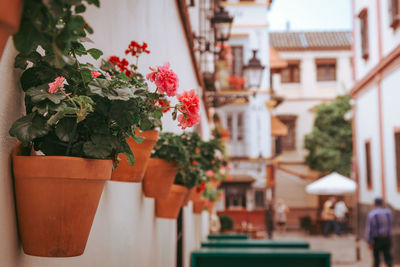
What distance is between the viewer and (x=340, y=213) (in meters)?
25.3

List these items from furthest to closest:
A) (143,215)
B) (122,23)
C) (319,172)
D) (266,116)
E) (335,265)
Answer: (319,172)
(266,116)
(335,265)
(143,215)
(122,23)

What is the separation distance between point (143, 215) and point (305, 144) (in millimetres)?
28827

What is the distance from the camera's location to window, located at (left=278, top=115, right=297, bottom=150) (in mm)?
32156

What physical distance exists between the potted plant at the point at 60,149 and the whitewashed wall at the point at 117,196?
1.6 inches

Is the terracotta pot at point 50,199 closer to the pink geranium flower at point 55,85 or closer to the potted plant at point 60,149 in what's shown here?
the potted plant at point 60,149

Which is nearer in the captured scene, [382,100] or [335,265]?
[335,265]

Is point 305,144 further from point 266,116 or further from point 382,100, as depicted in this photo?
point 382,100

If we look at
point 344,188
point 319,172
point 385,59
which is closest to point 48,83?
point 385,59

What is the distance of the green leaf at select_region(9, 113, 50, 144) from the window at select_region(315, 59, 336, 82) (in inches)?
1255

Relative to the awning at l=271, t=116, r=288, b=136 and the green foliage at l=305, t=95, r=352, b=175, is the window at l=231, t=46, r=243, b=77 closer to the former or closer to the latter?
the awning at l=271, t=116, r=288, b=136

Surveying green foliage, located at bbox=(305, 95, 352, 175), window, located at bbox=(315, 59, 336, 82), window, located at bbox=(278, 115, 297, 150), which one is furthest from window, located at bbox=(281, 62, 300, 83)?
green foliage, located at bbox=(305, 95, 352, 175)

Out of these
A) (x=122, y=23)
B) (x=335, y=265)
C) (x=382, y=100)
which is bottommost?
(x=335, y=265)

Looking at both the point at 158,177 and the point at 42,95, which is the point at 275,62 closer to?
the point at 158,177

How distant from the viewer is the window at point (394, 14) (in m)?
14.7
